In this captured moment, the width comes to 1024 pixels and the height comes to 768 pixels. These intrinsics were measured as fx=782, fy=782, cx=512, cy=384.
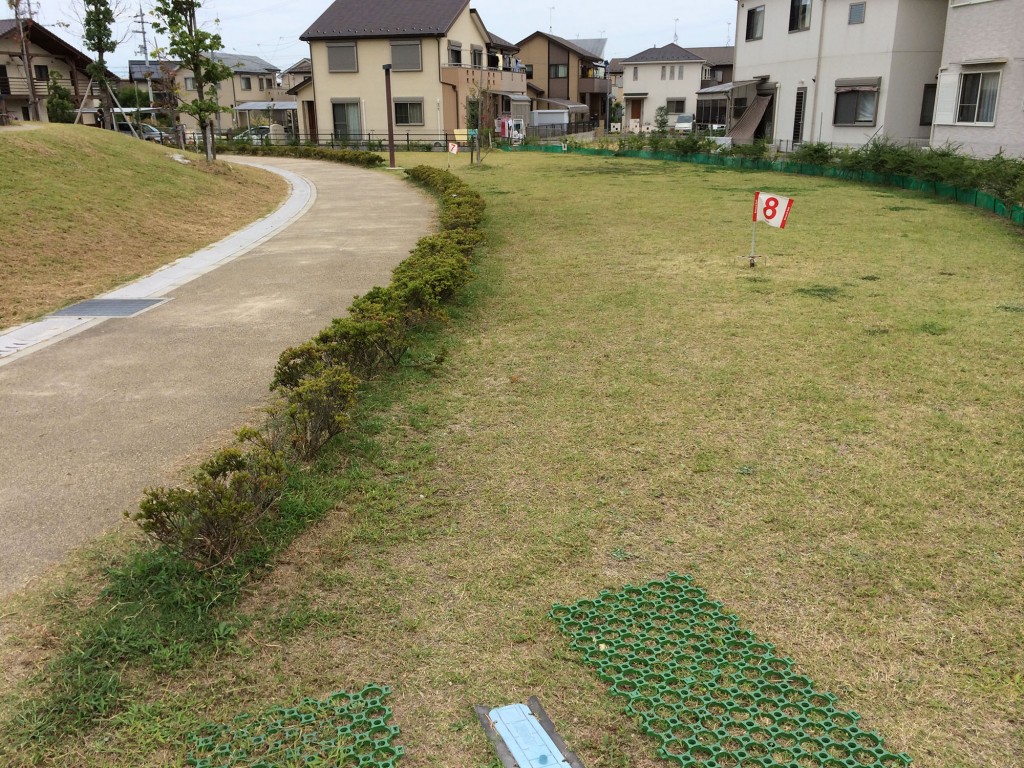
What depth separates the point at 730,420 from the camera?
5305mm

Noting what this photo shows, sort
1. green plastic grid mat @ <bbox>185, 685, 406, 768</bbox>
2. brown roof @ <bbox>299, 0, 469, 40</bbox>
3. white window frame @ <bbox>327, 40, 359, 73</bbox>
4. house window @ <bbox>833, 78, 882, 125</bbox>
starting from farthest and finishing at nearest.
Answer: white window frame @ <bbox>327, 40, 359, 73</bbox>, brown roof @ <bbox>299, 0, 469, 40</bbox>, house window @ <bbox>833, 78, 882, 125</bbox>, green plastic grid mat @ <bbox>185, 685, 406, 768</bbox>

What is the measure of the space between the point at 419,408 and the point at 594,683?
9.57 ft

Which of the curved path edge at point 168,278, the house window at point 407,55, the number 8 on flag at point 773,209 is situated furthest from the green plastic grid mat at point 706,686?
the house window at point 407,55

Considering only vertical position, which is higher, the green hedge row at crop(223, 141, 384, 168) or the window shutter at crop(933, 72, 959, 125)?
the window shutter at crop(933, 72, 959, 125)

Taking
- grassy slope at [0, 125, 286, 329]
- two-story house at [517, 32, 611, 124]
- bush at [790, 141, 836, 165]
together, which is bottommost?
grassy slope at [0, 125, 286, 329]

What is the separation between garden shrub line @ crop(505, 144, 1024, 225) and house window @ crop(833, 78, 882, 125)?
3083 mm

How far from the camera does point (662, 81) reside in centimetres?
5394

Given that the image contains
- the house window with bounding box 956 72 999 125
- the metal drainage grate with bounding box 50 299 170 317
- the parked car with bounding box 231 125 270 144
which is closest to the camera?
the metal drainage grate with bounding box 50 299 170 317

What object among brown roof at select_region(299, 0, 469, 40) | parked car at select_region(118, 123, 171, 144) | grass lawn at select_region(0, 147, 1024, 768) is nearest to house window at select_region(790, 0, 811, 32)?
brown roof at select_region(299, 0, 469, 40)

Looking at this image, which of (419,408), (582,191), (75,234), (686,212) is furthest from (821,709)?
(582,191)

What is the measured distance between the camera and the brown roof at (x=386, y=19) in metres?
38.0

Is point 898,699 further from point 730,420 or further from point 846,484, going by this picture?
point 730,420

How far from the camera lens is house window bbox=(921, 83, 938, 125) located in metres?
23.1

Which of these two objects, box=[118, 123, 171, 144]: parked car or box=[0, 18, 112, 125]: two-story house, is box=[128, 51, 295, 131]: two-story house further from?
box=[0, 18, 112, 125]: two-story house
